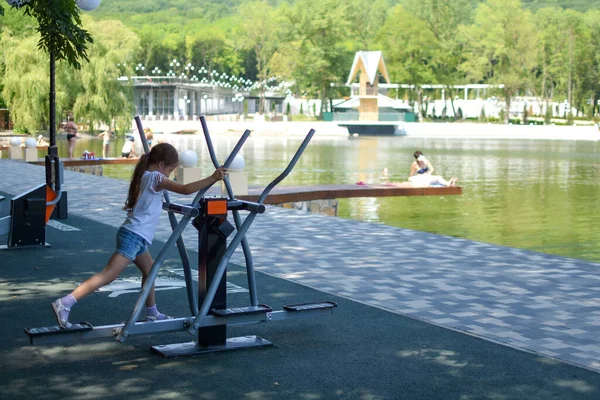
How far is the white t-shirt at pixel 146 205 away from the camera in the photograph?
614 cm

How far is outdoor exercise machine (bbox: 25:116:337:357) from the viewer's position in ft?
19.1

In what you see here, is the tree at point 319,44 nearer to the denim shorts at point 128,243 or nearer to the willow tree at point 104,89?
the willow tree at point 104,89

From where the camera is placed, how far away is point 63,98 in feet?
171

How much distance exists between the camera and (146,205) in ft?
20.2

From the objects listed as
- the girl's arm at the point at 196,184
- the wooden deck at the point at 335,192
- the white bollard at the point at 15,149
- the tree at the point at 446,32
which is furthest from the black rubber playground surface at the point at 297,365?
the tree at the point at 446,32

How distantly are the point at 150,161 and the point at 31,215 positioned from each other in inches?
208

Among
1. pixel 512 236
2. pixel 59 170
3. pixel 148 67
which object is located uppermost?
pixel 148 67

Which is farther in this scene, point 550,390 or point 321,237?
point 321,237

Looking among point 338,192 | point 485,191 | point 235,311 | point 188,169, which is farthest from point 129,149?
point 235,311

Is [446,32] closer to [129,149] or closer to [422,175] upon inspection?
[129,149]

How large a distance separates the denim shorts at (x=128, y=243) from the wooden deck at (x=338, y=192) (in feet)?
39.7

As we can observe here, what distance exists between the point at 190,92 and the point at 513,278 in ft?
346

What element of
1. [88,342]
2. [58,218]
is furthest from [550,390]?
[58,218]

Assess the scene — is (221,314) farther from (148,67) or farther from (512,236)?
(148,67)
